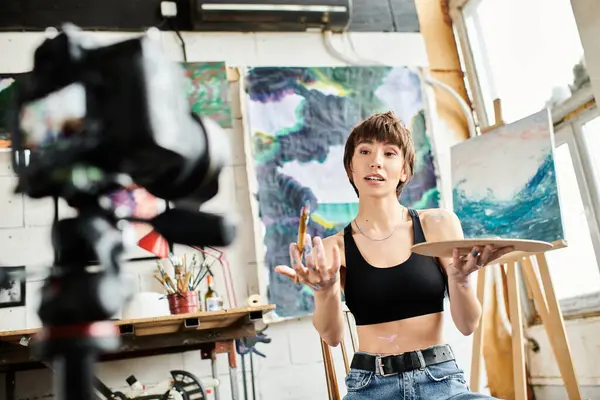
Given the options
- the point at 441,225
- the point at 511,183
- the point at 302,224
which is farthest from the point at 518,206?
the point at 302,224

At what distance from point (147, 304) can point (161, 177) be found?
2083mm

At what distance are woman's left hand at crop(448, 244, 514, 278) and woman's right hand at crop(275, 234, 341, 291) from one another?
25 cm

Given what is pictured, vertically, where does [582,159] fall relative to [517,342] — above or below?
above

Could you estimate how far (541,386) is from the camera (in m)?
3.01

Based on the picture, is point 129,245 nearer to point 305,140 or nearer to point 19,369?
point 19,369

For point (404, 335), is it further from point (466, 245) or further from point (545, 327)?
point (545, 327)

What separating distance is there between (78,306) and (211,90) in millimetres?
2783

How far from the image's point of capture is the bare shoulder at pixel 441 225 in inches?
55.4

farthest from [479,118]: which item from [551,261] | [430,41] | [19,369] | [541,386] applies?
[19,369]

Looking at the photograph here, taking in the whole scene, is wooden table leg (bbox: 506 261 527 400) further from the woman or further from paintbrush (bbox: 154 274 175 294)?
paintbrush (bbox: 154 274 175 294)

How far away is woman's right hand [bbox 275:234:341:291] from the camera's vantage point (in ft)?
3.08

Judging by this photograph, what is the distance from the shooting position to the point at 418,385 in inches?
46.9

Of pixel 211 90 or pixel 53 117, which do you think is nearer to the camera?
pixel 53 117

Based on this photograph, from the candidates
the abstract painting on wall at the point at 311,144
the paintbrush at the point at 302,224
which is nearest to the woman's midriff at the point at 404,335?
the paintbrush at the point at 302,224
